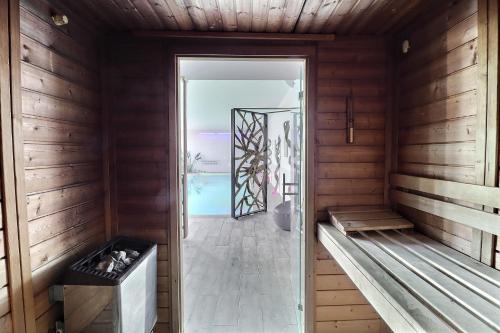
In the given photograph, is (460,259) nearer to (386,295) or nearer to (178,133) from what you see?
(386,295)

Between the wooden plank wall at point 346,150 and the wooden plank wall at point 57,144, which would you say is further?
the wooden plank wall at point 346,150

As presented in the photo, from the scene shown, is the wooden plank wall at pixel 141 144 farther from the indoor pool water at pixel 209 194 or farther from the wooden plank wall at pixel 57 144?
the indoor pool water at pixel 209 194

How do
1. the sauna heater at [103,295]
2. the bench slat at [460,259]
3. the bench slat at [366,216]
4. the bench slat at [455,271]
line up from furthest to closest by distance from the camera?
1. the bench slat at [366,216]
2. the sauna heater at [103,295]
3. the bench slat at [460,259]
4. the bench slat at [455,271]

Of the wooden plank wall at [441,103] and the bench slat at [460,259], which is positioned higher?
the wooden plank wall at [441,103]

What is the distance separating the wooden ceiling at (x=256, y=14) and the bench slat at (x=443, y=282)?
4.54 feet

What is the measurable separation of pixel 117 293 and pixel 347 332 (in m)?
1.65

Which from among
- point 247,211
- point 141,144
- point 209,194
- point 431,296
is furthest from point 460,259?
point 209,194

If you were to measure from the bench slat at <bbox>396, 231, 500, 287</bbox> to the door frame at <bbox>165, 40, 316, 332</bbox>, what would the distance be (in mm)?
685

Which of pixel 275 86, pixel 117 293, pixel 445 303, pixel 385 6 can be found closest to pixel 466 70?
pixel 385 6

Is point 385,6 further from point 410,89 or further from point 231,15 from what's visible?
point 231,15

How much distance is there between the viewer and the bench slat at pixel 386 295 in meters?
0.93

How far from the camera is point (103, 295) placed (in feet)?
4.64

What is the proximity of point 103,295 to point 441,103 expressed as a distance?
2.14 metres

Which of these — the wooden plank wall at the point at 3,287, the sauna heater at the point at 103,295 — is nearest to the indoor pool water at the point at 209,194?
the sauna heater at the point at 103,295
